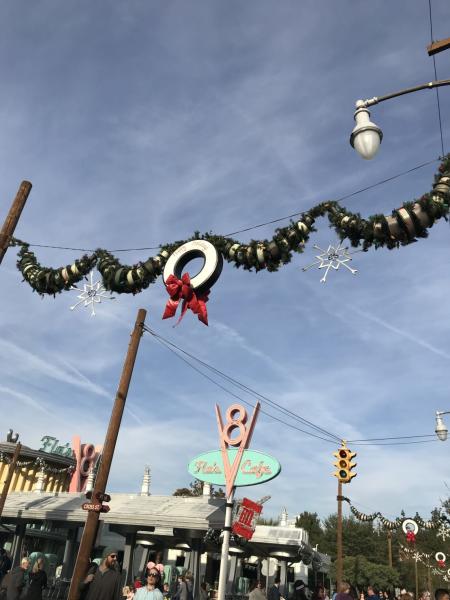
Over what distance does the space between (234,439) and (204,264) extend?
19.6 ft

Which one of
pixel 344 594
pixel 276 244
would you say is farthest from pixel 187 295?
pixel 344 594

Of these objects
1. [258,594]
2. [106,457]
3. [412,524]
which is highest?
[412,524]

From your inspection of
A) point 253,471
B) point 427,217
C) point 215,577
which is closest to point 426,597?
point 253,471

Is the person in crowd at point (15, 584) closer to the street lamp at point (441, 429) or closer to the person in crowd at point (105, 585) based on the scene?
the person in crowd at point (105, 585)

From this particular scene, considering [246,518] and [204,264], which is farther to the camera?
[246,518]

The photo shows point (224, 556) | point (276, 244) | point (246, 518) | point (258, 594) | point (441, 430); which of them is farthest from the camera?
point (441, 430)

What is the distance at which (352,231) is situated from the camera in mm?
8422

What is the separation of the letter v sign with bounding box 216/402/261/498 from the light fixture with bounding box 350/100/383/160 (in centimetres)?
883

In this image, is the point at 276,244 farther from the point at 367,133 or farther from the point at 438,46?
the point at 438,46

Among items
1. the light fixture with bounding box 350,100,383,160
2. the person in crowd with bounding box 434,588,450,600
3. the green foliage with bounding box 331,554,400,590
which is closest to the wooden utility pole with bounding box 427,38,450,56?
the light fixture with bounding box 350,100,383,160

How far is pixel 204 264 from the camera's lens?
401 inches

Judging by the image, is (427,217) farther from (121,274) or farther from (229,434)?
(229,434)

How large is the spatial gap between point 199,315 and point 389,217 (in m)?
4.05

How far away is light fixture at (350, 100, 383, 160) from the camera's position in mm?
6344
